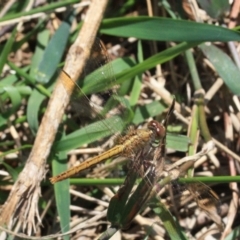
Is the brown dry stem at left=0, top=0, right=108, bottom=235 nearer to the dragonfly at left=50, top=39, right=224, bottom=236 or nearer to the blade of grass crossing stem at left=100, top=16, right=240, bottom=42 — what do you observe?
the blade of grass crossing stem at left=100, top=16, right=240, bottom=42

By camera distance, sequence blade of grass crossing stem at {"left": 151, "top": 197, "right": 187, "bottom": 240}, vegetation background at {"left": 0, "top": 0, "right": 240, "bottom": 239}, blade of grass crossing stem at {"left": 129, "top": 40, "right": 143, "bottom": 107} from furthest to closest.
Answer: blade of grass crossing stem at {"left": 129, "top": 40, "right": 143, "bottom": 107}, vegetation background at {"left": 0, "top": 0, "right": 240, "bottom": 239}, blade of grass crossing stem at {"left": 151, "top": 197, "right": 187, "bottom": 240}

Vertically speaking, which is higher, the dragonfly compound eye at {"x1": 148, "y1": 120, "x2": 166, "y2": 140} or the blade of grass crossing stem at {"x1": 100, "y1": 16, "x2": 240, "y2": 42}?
the blade of grass crossing stem at {"x1": 100, "y1": 16, "x2": 240, "y2": 42}

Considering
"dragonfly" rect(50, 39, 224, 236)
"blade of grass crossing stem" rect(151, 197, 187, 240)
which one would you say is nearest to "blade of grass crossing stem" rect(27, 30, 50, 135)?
"dragonfly" rect(50, 39, 224, 236)

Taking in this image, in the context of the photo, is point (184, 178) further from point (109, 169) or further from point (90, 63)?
point (90, 63)

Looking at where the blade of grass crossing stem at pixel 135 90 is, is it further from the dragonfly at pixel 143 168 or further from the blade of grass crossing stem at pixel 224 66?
the dragonfly at pixel 143 168

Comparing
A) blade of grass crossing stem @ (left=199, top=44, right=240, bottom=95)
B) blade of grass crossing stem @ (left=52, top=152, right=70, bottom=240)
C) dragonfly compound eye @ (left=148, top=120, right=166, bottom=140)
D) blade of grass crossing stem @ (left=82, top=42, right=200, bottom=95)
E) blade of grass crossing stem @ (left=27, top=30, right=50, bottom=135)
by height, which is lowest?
blade of grass crossing stem @ (left=52, top=152, right=70, bottom=240)

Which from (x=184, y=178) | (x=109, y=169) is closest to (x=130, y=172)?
(x=184, y=178)

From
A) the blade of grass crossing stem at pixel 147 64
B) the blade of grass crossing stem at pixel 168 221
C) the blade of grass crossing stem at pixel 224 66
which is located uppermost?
the blade of grass crossing stem at pixel 147 64

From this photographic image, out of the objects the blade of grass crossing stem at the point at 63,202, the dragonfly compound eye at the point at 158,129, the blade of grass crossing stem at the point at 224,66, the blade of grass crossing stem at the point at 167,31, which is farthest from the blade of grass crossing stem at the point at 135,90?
the dragonfly compound eye at the point at 158,129

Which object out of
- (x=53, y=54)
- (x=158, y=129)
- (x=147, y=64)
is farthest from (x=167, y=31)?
(x=158, y=129)
